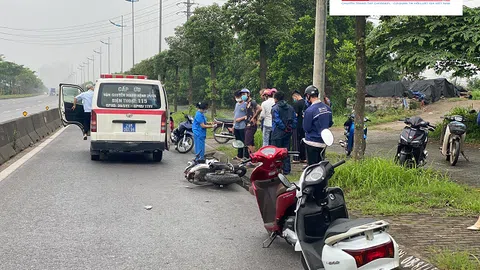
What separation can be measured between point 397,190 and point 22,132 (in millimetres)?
11036

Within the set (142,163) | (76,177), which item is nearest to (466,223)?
(76,177)

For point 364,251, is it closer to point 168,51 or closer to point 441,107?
point 441,107

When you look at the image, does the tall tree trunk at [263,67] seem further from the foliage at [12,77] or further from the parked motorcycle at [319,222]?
the foliage at [12,77]

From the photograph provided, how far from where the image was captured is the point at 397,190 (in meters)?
7.34

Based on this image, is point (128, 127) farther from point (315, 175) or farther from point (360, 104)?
point (315, 175)

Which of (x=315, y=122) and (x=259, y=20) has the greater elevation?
(x=259, y=20)

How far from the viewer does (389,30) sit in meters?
13.9

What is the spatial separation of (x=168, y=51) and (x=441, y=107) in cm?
A: 1904

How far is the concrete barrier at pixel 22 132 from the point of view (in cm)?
1200

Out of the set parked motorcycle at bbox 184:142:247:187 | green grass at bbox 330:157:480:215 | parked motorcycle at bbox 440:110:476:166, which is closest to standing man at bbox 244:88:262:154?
parked motorcycle at bbox 184:142:247:187

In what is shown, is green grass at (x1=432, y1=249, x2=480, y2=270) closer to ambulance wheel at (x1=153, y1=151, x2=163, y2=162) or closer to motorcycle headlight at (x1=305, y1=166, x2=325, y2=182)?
motorcycle headlight at (x1=305, y1=166, x2=325, y2=182)

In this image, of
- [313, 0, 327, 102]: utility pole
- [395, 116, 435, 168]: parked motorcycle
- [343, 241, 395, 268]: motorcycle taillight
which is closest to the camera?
[343, 241, 395, 268]: motorcycle taillight

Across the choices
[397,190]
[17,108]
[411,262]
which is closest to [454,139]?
[397,190]

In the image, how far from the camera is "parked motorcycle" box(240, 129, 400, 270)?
11.8 feet
